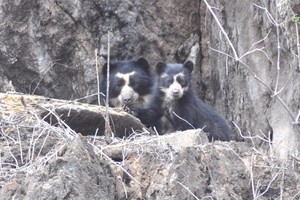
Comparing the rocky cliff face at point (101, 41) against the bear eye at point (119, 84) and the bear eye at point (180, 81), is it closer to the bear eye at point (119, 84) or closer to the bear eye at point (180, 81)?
the bear eye at point (119, 84)

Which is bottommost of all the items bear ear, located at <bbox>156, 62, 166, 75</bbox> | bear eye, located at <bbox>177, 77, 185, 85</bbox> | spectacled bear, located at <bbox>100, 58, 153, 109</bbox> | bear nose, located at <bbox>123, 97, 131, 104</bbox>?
bear nose, located at <bbox>123, 97, 131, 104</bbox>

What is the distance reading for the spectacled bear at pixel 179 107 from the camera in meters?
9.30

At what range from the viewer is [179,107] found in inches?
371

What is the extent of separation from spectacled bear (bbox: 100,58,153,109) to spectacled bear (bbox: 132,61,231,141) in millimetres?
454

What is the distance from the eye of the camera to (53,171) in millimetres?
5898

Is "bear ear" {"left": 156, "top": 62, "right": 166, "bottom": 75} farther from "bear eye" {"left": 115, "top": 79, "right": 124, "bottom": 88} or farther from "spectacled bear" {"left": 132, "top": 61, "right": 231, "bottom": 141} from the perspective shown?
"bear eye" {"left": 115, "top": 79, "right": 124, "bottom": 88}

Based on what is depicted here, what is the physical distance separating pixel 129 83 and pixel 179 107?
116 centimetres

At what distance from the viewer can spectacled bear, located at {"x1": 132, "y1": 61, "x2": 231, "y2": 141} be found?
930cm

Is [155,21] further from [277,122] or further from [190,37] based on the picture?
[277,122]

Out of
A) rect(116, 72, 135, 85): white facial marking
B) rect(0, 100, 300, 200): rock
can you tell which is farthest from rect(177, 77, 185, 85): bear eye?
rect(0, 100, 300, 200): rock

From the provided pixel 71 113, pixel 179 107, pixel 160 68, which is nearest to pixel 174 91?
pixel 179 107

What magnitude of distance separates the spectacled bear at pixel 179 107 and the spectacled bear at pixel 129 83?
454mm

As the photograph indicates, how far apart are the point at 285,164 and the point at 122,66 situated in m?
4.07

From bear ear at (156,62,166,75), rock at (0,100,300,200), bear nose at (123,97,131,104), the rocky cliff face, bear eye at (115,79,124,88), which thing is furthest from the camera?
the rocky cliff face
